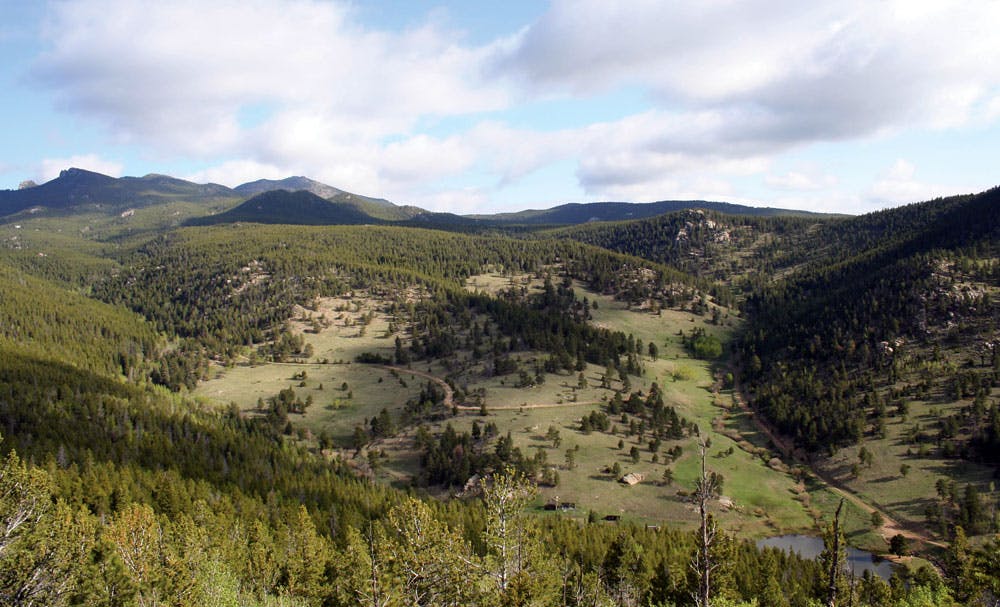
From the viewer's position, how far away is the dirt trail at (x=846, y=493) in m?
96.4

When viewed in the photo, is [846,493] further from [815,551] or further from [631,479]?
[631,479]

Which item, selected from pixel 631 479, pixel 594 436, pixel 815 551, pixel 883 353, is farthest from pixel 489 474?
pixel 883 353

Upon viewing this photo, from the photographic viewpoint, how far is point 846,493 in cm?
11350

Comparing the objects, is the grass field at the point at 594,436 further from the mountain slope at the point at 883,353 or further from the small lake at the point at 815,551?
the mountain slope at the point at 883,353

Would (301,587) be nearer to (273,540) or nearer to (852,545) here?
(273,540)

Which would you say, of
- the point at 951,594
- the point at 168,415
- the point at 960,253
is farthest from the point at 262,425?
the point at 960,253

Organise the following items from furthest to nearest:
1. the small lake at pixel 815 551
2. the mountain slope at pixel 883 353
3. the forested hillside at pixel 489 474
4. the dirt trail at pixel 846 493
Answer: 1. the mountain slope at pixel 883 353
2. the dirt trail at pixel 846 493
3. the small lake at pixel 815 551
4. the forested hillside at pixel 489 474

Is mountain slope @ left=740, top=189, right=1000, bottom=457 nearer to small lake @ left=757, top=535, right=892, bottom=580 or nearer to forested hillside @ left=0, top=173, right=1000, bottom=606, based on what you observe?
forested hillside @ left=0, top=173, right=1000, bottom=606

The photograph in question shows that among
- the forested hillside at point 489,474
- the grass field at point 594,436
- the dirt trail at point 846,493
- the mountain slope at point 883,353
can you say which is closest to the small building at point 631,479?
the forested hillside at point 489,474

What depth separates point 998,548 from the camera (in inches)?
1967

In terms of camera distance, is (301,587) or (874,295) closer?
(301,587)

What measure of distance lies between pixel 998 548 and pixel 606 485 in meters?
70.0

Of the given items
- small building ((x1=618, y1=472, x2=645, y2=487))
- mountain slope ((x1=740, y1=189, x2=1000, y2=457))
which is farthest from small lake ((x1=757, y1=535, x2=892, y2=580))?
mountain slope ((x1=740, y1=189, x2=1000, y2=457))

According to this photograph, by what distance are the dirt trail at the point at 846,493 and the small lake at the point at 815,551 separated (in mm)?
6984
